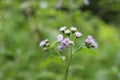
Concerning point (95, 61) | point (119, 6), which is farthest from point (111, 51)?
point (119, 6)

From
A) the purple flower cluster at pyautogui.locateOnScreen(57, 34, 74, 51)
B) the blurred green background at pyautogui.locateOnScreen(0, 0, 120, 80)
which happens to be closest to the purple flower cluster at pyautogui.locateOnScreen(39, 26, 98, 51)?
the purple flower cluster at pyautogui.locateOnScreen(57, 34, 74, 51)

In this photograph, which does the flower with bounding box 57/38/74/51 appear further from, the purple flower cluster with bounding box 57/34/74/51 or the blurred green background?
the blurred green background

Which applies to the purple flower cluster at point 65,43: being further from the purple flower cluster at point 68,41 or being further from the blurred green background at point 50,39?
the blurred green background at point 50,39

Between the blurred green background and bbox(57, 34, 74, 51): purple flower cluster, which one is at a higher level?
the blurred green background

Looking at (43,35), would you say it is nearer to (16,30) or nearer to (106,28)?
(16,30)

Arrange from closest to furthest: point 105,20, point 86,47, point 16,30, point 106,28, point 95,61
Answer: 1. point 86,47
2. point 95,61
3. point 16,30
4. point 106,28
5. point 105,20

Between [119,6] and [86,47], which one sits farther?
[119,6]

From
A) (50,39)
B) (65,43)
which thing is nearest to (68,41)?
(65,43)

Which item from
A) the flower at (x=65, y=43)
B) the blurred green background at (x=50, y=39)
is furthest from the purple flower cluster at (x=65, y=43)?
the blurred green background at (x=50, y=39)
